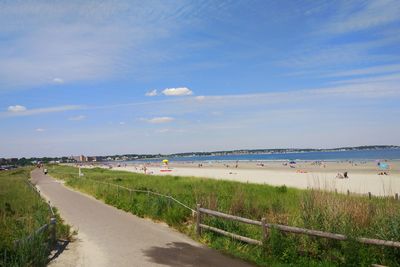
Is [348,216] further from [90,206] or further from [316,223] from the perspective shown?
A: [90,206]

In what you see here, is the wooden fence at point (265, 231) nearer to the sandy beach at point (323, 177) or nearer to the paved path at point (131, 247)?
the paved path at point (131, 247)

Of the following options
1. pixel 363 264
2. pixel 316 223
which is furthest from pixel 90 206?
pixel 363 264

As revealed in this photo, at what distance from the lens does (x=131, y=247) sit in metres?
10.1

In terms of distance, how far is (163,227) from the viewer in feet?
43.3

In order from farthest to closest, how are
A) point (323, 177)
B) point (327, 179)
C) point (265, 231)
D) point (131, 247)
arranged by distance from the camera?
point (323, 177)
point (327, 179)
point (131, 247)
point (265, 231)

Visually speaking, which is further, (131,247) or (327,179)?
(327,179)

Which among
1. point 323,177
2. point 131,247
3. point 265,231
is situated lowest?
point 323,177

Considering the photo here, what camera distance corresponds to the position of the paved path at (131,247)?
871 centimetres

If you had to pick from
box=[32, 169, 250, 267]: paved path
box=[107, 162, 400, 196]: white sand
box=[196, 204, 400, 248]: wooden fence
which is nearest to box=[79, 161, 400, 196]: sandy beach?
box=[107, 162, 400, 196]: white sand

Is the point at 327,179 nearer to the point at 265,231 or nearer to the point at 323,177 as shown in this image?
the point at 323,177

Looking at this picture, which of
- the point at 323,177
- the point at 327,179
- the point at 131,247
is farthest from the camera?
the point at 323,177

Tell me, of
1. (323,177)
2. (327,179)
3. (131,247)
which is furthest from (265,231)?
(323,177)

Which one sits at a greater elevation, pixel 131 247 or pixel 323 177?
pixel 131 247

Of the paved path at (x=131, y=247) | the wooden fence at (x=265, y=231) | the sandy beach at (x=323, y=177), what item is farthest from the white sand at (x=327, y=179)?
the paved path at (x=131, y=247)
